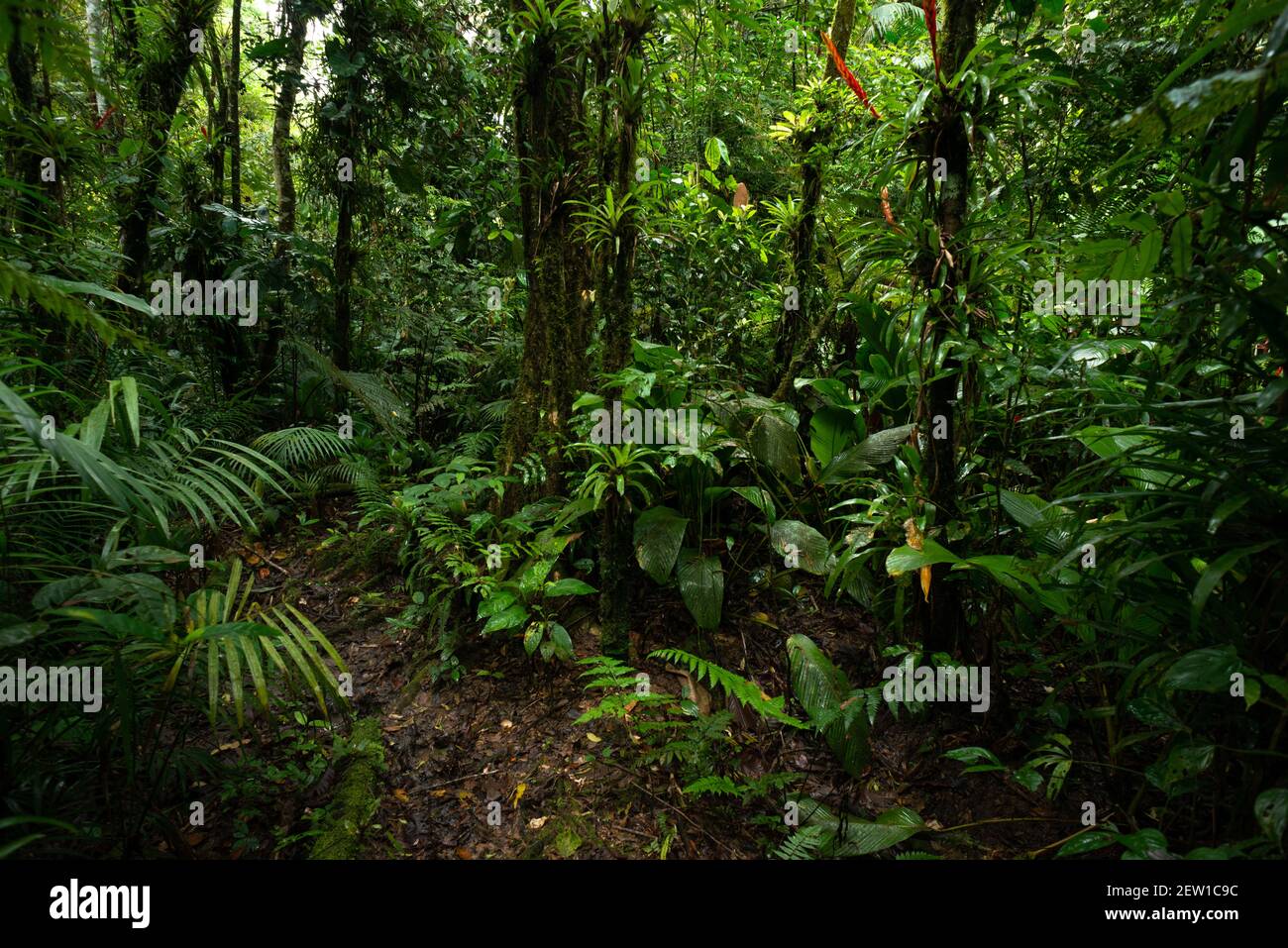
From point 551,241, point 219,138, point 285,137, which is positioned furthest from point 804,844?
point 285,137

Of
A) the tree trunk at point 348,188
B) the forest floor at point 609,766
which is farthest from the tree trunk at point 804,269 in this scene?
the tree trunk at point 348,188

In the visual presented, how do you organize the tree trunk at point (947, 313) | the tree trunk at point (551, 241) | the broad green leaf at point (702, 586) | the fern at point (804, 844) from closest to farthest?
the fern at point (804, 844), the tree trunk at point (947, 313), the broad green leaf at point (702, 586), the tree trunk at point (551, 241)

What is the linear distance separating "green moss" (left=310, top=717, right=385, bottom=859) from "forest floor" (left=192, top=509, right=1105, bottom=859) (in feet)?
0.18

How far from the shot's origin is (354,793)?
2.17 m

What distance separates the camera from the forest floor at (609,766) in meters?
1.98

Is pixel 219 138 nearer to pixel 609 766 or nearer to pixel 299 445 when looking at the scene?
pixel 299 445

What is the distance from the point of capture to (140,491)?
5.24 feet

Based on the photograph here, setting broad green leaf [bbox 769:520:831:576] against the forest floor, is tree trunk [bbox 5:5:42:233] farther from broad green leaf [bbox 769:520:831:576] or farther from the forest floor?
broad green leaf [bbox 769:520:831:576]

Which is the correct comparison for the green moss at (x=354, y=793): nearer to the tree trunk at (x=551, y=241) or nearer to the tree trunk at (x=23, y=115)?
the tree trunk at (x=551, y=241)

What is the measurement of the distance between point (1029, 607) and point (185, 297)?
17.1ft

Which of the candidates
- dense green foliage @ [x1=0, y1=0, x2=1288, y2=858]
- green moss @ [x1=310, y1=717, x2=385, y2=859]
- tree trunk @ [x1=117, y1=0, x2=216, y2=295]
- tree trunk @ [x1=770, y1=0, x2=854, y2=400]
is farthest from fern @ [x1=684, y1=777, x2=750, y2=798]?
tree trunk @ [x1=117, y1=0, x2=216, y2=295]

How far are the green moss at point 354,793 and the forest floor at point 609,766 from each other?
0.06m
